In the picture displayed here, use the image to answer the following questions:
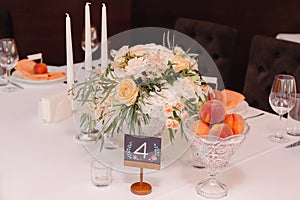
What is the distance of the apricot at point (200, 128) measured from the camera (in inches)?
51.7

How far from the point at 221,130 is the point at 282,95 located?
A: 0.53 meters

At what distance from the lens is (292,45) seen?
2219 millimetres

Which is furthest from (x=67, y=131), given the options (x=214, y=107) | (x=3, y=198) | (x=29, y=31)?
(x=29, y=31)

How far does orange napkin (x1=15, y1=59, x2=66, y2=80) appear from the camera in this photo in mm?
2291

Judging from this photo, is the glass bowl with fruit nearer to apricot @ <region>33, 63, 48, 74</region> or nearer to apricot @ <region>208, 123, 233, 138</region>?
apricot @ <region>208, 123, 233, 138</region>

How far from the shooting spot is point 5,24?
9.39 feet

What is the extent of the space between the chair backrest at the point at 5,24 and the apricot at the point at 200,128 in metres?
1.84

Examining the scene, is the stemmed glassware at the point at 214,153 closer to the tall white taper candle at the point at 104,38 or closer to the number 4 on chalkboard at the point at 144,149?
the number 4 on chalkboard at the point at 144,149

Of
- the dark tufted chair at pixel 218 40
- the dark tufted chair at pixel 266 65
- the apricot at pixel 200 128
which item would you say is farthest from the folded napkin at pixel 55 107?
the dark tufted chair at pixel 218 40

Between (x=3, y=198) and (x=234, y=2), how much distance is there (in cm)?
282

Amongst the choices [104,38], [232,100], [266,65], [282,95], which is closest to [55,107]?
[104,38]

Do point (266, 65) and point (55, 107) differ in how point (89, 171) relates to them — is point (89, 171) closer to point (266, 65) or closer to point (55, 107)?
point (55, 107)

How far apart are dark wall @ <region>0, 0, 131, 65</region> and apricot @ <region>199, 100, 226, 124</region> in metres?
2.61

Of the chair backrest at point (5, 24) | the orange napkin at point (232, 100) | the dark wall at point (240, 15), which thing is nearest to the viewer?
the orange napkin at point (232, 100)
